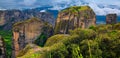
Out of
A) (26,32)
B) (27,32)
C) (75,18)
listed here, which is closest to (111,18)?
(75,18)

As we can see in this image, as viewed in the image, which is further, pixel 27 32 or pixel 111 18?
pixel 27 32

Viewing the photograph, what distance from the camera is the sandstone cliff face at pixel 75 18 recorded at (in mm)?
84938

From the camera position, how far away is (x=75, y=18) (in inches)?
3376

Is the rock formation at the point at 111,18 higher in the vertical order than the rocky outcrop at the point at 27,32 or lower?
higher

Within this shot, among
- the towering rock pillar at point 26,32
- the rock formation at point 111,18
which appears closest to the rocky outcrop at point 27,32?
the towering rock pillar at point 26,32

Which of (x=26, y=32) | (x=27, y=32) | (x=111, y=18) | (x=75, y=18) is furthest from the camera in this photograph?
(x=26, y=32)

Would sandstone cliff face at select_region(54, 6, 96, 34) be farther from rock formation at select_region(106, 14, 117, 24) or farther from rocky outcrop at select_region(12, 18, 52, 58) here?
rocky outcrop at select_region(12, 18, 52, 58)

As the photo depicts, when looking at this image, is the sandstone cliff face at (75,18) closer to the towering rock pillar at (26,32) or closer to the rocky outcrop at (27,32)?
the rocky outcrop at (27,32)

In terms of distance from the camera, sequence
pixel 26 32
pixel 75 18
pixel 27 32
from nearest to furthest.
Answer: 1. pixel 75 18
2. pixel 27 32
3. pixel 26 32

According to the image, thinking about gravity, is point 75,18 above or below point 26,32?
above

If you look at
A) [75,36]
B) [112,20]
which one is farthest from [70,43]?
[112,20]

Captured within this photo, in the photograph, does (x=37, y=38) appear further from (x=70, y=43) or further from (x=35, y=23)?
(x=70, y=43)

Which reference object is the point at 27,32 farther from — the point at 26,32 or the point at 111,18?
the point at 111,18

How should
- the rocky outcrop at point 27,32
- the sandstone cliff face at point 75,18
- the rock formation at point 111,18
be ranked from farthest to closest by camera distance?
the rocky outcrop at point 27,32 → the sandstone cliff face at point 75,18 → the rock formation at point 111,18
